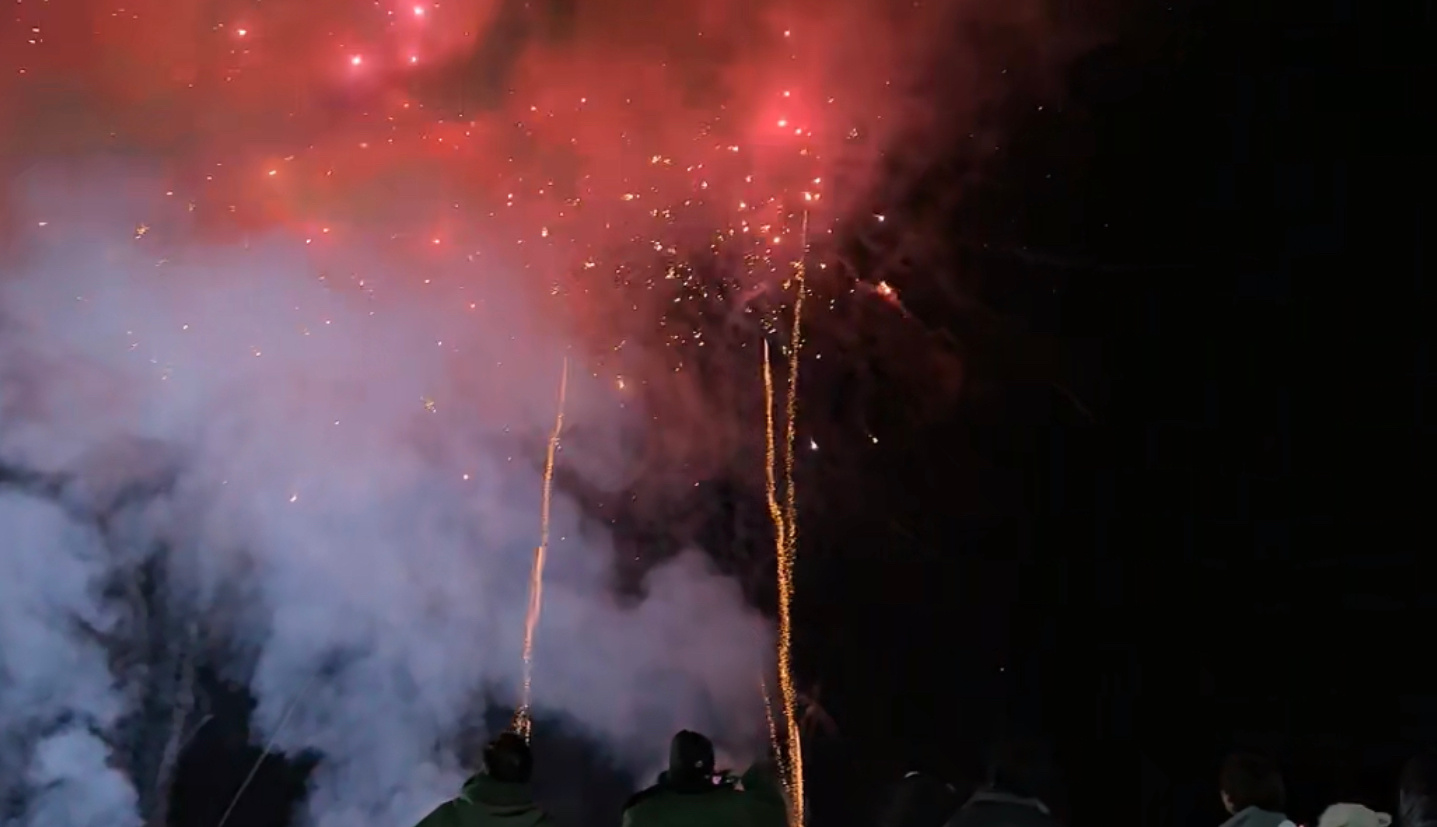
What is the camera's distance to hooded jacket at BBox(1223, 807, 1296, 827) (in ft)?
9.58

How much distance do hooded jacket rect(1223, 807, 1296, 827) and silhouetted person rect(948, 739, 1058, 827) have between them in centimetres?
48

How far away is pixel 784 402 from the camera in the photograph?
8781 millimetres

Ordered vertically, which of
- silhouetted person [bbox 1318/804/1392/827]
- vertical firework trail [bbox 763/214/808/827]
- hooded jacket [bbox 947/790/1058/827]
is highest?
vertical firework trail [bbox 763/214/808/827]

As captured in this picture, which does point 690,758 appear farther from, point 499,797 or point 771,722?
point 771,722

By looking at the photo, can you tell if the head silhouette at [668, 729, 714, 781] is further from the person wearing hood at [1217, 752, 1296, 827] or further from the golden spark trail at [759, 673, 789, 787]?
the golden spark trail at [759, 673, 789, 787]

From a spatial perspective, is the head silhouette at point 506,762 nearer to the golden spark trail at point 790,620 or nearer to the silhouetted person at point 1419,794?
the silhouetted person at point 1419,794

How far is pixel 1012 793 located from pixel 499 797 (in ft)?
4.75

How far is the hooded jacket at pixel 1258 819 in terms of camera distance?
2920 millimetres

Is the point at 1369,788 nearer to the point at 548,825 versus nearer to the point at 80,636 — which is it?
the point at 548,825

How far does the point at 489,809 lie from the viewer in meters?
3.04

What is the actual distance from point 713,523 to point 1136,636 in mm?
4218

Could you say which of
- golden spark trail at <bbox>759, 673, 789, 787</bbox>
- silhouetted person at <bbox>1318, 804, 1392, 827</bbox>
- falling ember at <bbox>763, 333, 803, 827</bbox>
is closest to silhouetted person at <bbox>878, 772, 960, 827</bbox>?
silhouetted person at <bbox>1318, 804, 1392, 827</bbox>

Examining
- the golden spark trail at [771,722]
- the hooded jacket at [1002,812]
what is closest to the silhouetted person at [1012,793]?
the hooded jacket at [1002,812]

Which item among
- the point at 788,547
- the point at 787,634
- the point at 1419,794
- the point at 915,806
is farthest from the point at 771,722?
the point at 1419,794
